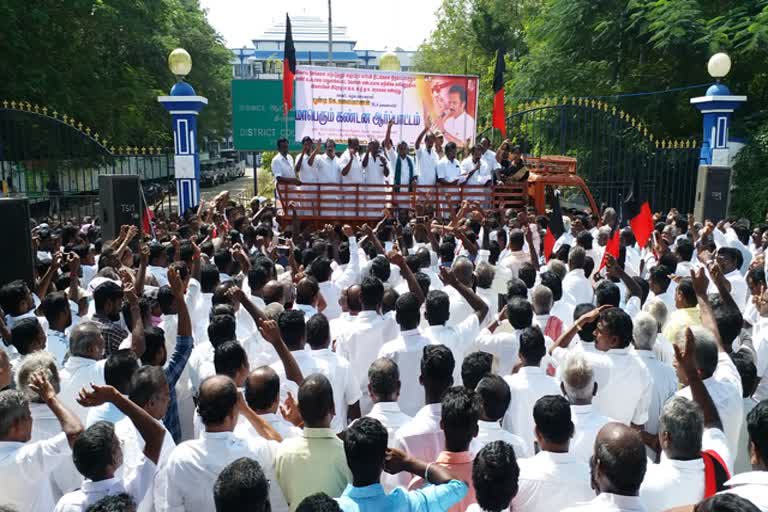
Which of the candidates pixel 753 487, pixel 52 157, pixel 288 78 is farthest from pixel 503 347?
pixel 52 157

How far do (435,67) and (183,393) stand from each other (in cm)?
3620

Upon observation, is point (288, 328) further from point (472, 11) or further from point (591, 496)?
point (472, 11)

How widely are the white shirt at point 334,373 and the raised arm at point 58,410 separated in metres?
1.16

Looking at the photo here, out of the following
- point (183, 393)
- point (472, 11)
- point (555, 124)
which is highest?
point (472, 11)

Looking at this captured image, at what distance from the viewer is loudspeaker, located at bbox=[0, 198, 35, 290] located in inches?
257

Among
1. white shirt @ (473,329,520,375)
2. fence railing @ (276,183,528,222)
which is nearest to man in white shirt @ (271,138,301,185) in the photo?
fence railing @ (276,183,528,222)

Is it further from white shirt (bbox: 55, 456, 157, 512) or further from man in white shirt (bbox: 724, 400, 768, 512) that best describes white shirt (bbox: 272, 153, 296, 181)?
Result: man in white shirt (bbox: 724, 400, 768, 512)

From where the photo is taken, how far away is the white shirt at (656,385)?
4.03 meters

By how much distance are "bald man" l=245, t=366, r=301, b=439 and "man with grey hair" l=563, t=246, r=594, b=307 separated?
3440 millimetres

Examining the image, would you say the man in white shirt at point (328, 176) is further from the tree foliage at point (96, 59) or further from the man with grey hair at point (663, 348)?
the tree foliage at point (96, 59)

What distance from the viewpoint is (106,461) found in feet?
8.27

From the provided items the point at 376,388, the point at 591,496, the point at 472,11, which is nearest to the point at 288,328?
the point at 376,388

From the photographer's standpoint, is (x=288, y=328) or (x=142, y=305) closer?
(x=288, y=328)

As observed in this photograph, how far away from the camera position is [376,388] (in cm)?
327
